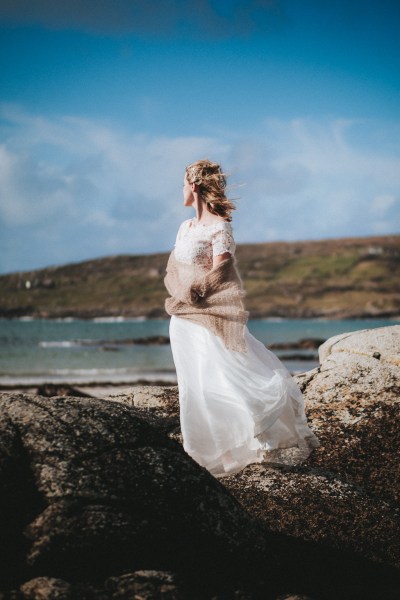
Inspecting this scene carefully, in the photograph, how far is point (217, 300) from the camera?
26.4 ft

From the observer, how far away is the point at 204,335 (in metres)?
8.05

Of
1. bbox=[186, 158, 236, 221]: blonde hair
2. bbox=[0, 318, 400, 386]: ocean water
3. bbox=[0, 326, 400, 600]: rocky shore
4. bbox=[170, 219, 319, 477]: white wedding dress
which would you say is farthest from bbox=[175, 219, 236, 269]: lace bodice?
bbox=[0, 318, 400, 386]: ocean water

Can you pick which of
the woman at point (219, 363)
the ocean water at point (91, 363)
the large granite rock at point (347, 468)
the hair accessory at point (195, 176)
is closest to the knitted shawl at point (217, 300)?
the woman at point (219, 363)

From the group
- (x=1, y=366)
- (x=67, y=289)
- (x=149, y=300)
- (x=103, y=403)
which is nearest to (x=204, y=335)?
(x=103, y=403)

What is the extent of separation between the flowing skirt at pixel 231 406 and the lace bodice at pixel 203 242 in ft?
2.88

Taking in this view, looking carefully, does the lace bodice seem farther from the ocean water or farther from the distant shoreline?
the distant shoreline

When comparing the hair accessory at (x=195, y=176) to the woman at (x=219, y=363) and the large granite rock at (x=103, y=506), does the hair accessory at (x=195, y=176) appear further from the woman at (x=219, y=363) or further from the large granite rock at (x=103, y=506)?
the large granite rock at (x=103, y=506)

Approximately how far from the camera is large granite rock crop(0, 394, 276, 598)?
423cm

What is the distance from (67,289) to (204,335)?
139 metres

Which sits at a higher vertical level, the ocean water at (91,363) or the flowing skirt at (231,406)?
the flowing skirt at (231,406)

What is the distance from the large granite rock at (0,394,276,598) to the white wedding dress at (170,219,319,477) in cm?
278

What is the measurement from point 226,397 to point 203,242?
1.89 metres

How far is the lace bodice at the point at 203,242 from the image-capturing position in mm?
7926

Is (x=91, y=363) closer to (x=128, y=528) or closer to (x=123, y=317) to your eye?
(x=128, y=528)
